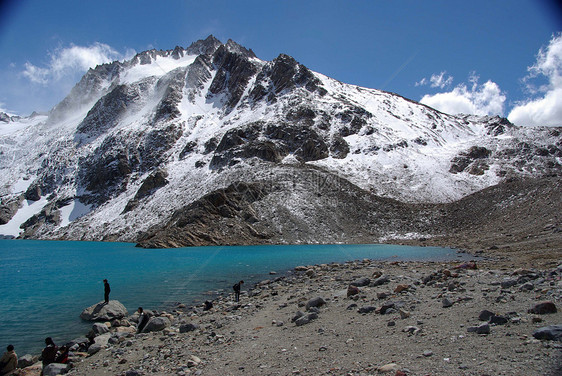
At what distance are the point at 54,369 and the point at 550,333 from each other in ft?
52.1

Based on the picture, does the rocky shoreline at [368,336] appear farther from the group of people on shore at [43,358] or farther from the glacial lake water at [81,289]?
the glacial lake water at [81,289]

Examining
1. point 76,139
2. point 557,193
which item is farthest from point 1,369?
point 76,139

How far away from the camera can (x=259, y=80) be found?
552ft

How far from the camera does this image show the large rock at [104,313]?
63.2ft

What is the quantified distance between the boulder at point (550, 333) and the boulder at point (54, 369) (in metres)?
15.4

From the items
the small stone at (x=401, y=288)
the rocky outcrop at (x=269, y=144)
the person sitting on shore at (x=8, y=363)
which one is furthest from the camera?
the rocky outcrop at (x=269, y=144)

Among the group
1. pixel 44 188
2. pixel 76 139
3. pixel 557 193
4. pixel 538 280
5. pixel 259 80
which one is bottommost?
pixel 538 280

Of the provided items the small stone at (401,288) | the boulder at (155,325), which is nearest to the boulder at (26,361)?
the boulder at (155,325)

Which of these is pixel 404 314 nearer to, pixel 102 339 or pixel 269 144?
pixel 102 339

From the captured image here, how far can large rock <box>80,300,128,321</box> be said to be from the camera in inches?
758

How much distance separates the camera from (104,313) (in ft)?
64.0

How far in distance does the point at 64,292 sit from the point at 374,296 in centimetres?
2571

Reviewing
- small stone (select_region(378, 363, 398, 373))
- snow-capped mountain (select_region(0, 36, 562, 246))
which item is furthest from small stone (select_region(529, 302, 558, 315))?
snow-capped mountain (select_region(0, 36, 562, 246))

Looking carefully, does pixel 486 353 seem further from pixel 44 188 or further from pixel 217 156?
pixel 44 188
